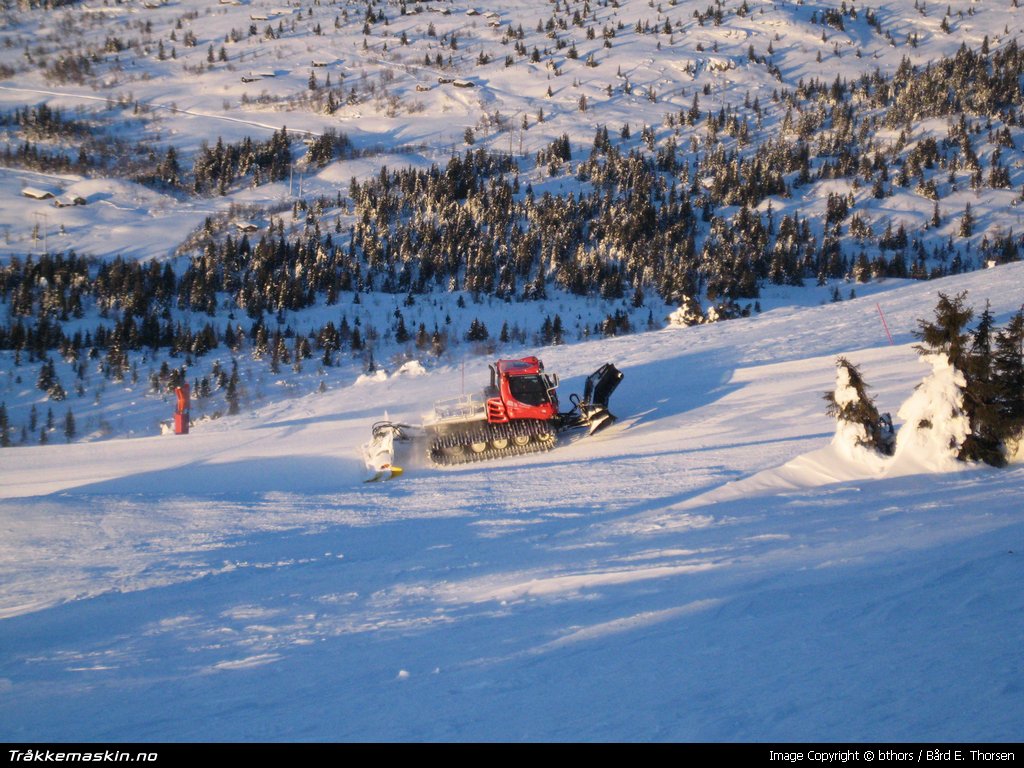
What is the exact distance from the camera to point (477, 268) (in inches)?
2285

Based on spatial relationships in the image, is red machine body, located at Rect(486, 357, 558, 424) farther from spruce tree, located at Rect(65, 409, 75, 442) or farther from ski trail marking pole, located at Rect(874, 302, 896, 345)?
spruce tree, located at Rect(65, 409, 75, 442)

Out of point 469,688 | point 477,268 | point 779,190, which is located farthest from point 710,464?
point 779,190

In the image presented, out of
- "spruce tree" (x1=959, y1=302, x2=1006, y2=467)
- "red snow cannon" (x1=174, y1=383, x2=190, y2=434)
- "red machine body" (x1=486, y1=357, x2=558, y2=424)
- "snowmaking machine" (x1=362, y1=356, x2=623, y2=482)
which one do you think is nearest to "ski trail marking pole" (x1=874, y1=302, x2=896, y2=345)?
"snowmaking machine" (x1=362, y1=356, x2=623, y2=482)

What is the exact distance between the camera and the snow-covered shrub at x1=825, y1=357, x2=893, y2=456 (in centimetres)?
995

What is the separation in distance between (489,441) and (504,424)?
0.54 metres

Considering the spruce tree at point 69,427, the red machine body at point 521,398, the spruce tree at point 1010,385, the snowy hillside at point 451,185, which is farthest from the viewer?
the snowy hillside at point 451,185

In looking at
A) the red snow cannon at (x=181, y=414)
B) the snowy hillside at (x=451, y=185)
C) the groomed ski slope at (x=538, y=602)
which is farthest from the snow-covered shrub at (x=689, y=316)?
the red snow cannon at (x=181, y=414)

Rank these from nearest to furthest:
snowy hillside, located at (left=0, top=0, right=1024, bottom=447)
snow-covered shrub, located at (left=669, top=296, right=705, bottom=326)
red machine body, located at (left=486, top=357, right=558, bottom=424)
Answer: red machine body, located at (left=486, top=357, right=558, bottom=424) → snow-covered shrub, located at (left=669, top=296, right=705, bottom=326) → snowy hillside, located at (left=0, top=0, right=1024, bottom=447)

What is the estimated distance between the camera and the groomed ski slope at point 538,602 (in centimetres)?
416

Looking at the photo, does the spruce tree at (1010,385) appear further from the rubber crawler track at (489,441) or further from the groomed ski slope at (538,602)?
the rubber crawler track at (489,441)

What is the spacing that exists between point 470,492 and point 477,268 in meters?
48.4

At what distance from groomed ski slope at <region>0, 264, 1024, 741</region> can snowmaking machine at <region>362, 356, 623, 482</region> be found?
1.32 m

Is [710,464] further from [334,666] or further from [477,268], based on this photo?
[477,268]

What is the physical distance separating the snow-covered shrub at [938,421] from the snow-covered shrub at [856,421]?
0.35 metres
